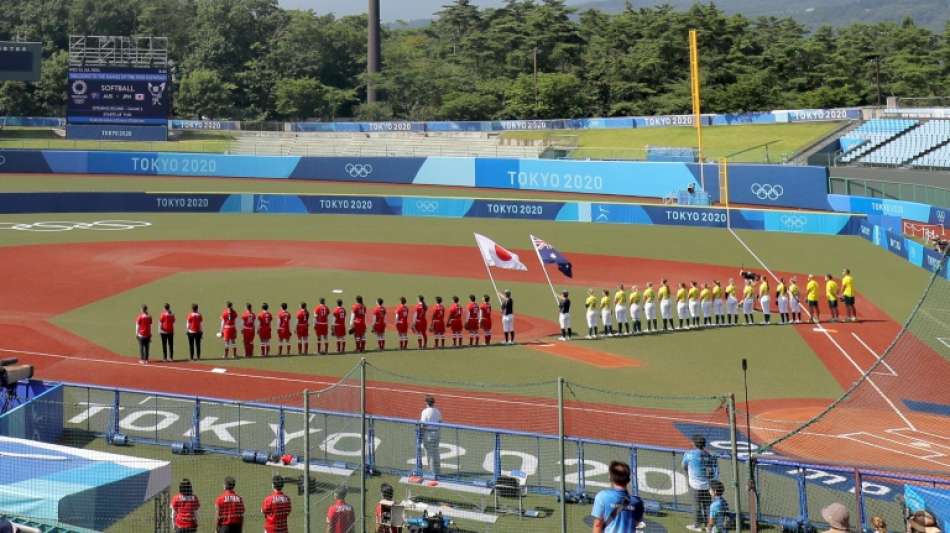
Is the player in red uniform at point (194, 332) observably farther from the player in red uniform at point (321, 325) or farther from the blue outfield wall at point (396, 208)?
the blue outfield wall at point (396, 208)

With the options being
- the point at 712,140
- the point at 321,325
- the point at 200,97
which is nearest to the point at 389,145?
the point at 712,140

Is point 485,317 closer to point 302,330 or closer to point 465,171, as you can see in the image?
point 302,330

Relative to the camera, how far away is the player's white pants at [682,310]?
28.7 metres

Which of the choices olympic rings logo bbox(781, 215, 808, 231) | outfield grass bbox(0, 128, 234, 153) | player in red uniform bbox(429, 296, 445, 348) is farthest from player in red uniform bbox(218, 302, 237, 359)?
outfield grass bbox(0, 128, 234, 153)

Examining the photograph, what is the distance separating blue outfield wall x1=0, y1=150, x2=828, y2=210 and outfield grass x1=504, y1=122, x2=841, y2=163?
16.5ft

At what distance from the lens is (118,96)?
64750 mm

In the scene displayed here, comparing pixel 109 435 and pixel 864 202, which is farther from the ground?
pixel 864 202

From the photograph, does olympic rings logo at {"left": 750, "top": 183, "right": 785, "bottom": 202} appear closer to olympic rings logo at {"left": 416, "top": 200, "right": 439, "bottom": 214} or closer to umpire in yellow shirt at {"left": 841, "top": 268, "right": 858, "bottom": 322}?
olympic rings logo at {"left": 416, "top": 200, "right": 439, "bottom": 214}

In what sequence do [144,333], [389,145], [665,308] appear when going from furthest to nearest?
[389,145] → [665,308] → [144,333]

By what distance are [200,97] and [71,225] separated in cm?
5397

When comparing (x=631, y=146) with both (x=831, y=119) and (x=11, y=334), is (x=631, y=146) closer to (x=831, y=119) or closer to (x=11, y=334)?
(x=831, y=119)

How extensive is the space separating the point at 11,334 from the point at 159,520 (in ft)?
54.7

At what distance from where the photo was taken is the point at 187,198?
5403 cm

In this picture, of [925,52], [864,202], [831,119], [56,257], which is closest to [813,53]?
[925,52]
